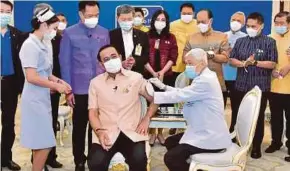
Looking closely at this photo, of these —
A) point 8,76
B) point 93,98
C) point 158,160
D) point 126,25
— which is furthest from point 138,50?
point 8,76

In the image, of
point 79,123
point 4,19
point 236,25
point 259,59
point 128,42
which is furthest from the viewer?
point 236,25

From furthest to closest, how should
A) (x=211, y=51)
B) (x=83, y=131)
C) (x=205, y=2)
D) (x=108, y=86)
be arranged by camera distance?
(x=205, y=2)
(x=211, y=51)
(x=83, y=131)
(x=108, y=86)

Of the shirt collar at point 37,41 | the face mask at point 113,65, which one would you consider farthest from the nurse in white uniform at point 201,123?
the shirt collar at point 37,41

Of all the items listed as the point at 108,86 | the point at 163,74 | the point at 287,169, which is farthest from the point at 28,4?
the point at 287,169

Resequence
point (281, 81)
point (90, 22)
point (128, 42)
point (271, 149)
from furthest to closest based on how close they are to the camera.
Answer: point (271, 149)
point (281, 81)
point (128, 42)
point (90, 22)

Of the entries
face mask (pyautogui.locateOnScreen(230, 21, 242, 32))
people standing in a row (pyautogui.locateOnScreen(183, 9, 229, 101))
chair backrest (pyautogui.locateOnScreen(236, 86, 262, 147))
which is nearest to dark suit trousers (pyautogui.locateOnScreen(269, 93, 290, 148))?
people standing in a row (pyautogui.locateOnScreen(183, 9, 229, 101))

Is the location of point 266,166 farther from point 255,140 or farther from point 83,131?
point 83,131

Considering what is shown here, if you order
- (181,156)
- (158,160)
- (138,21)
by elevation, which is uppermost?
(138,21)

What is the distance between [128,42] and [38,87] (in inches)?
50.2

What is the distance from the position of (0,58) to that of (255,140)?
105 inches

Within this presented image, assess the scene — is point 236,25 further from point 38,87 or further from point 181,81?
point 38,87

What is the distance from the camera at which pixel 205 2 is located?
7430mm

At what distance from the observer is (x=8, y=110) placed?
13.4 ft

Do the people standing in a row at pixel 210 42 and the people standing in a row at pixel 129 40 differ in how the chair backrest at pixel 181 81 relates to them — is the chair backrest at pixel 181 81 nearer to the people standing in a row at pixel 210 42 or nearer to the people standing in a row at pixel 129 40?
the people standing in a row at pixel 210 42
